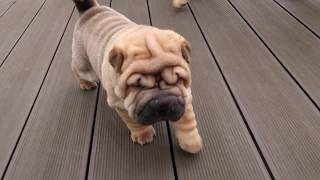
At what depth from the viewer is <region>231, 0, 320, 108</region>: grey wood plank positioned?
56.9 inches

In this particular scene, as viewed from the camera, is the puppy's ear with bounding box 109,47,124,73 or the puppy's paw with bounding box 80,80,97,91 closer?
the puppy's ear with bounding box 109,47,124,73

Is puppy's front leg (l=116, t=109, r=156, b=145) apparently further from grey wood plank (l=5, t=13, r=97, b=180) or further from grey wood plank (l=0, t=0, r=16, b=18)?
grey wood plank (l=0, t=0, r=16, b=18)

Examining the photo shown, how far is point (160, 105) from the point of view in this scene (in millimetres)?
922

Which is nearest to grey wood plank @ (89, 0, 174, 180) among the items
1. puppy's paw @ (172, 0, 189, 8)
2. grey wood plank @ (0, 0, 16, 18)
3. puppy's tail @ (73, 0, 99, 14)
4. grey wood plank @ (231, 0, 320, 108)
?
puppy's tail @ (73, 0, 99, 14)

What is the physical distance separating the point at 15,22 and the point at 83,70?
1006 millimetres

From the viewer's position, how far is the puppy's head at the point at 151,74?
0.92 meters

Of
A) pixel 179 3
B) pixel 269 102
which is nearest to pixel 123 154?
pixel 269 102

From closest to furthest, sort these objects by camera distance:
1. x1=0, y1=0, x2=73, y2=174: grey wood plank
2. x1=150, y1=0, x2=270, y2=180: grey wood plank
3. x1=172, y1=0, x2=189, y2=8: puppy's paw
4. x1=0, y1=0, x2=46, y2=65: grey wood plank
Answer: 1. x1=150, y1=0, x2=270, y2=180: grey wood plank
2. x1=0, y1=0, x2=73, y2=174: grey wood plank
3. x1=0, y1=0, x2=46, y2=65: grey wood plank
4. x1=172, y1=0, x2=189, y2=8: puppy's paw

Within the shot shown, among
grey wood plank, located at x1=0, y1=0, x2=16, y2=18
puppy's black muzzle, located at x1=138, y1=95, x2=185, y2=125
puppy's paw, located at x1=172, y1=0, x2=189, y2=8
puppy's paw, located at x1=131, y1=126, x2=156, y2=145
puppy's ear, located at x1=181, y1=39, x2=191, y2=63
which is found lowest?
grey wood plank, located at x1=0, y1=0, x2=16, y2=18

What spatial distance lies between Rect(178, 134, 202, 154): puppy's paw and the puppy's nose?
19cm

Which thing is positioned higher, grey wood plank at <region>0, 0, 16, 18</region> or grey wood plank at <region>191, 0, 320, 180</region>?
grey wood plank at <region>191, 0, 320, 180</region>

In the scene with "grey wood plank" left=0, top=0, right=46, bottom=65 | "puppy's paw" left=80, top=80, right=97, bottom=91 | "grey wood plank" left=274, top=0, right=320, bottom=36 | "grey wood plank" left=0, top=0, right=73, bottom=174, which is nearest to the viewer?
"grey wood plank" left=0, top=0, right=73, bottom=174

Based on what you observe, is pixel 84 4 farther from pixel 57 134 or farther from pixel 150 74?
pixel 150 74

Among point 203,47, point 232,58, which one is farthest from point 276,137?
point 203,47
